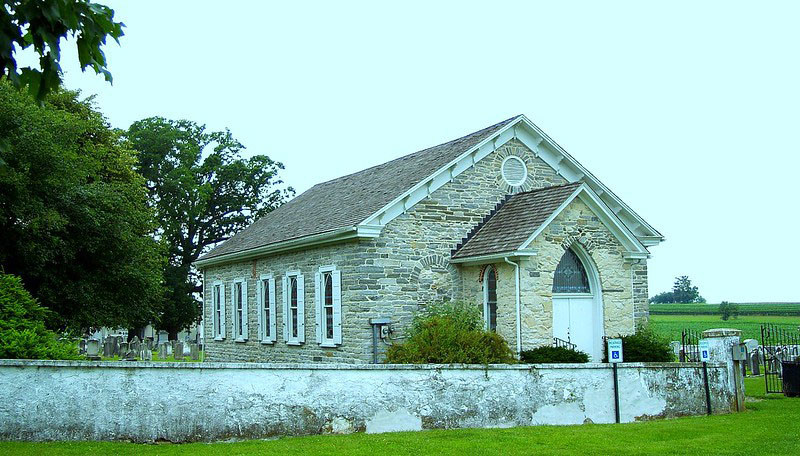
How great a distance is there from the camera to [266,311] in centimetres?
2739

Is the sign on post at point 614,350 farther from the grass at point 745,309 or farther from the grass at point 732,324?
the grass at point 745,309

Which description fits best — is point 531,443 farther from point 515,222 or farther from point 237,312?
point 237,312

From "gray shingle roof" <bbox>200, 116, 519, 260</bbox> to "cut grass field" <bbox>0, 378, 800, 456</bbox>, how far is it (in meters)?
8.29

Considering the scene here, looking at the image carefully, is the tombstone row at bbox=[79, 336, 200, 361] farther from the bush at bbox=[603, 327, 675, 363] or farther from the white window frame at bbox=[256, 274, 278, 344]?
the bush at bbox=[603, 327, 675, 363]

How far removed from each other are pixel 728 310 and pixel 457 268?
5479 centimetres

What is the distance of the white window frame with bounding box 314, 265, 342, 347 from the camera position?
21.8m

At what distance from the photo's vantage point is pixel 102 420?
1246 centimetres

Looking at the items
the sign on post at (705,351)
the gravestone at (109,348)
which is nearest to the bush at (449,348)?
the sign on post at (705,351)

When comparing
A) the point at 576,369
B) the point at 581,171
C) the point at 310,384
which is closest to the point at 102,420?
the point at 310,384

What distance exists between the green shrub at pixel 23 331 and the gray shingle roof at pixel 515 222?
9.97m

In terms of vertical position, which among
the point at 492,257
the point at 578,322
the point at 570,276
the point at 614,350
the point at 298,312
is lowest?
the point at 614,350

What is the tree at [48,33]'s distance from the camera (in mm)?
6492

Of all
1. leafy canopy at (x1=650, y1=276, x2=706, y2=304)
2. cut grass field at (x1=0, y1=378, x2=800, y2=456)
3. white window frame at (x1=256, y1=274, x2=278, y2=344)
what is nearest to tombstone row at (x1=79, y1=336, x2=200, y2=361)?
white window frame at (x1=256, y1=274, x2=278, y2=344)

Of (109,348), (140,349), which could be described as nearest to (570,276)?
(140,349)
